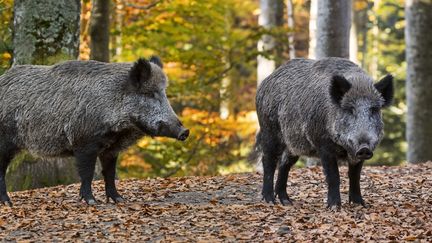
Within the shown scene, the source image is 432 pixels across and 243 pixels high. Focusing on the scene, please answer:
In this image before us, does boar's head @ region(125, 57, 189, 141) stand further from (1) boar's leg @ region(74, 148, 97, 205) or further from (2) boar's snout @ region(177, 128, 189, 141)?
(1) boar's leg @ region(74, 148, 97, 205)

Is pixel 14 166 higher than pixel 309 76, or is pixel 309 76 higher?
pixel 309 76

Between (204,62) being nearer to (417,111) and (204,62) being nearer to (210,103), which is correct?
(210,103)

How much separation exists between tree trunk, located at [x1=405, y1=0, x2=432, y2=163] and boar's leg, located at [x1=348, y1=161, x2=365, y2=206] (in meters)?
7.94

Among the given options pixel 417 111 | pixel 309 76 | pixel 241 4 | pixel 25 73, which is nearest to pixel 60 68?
pixel 25 73

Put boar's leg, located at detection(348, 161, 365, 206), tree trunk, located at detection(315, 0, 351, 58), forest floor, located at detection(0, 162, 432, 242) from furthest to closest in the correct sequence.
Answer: tree trunk, located at detection(315, 0, 351, 58), boar's leg, located at detection(348, 161, 365, 206), forest floor, located at detection(0, 162, 432, 242)

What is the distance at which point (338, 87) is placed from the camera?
9.13 meters

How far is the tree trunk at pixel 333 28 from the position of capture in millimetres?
14336

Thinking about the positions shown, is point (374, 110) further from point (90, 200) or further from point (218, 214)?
point (90, 200)

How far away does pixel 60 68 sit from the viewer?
10.6 metres

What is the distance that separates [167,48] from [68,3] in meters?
9.17

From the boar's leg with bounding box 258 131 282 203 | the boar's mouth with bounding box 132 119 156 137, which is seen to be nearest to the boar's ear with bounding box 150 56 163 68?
the boar's mouth with bounding box 132 119 156 137

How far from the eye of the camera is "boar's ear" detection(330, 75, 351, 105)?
908 centimetres

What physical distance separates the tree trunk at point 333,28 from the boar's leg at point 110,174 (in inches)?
208

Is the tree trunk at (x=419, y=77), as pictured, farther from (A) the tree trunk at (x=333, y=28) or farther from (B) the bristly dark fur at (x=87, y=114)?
(B) the bristly dark fur at (x=87, y=114)
